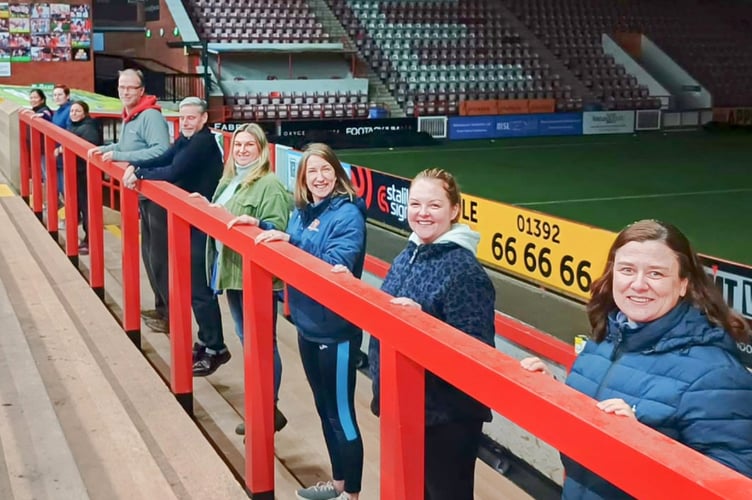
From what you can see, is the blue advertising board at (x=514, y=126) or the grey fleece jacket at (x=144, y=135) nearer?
the grey fleece jacket at (x=144, y=135)

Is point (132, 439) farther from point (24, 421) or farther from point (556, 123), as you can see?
Result: point (556, 123)

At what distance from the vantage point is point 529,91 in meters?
28.6

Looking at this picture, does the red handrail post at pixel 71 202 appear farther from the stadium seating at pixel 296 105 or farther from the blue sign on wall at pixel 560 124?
the blue sign on wall at pixel 560 124

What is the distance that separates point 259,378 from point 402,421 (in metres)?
1.23

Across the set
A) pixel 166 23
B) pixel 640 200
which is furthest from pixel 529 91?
pixel 640 200

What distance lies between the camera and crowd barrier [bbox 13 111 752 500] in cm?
177

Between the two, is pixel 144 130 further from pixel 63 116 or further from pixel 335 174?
pixel 63 116

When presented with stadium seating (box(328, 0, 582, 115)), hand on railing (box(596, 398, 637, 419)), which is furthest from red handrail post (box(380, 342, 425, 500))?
stadium seating (box(328, 0, 582, 115))

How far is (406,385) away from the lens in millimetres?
2660

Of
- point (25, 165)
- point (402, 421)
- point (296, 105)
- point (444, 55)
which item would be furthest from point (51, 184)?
point (444, 55)

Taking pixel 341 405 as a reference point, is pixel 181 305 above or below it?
above

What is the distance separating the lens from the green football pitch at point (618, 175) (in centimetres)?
1366

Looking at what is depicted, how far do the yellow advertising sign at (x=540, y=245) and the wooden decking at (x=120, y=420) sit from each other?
1748mm

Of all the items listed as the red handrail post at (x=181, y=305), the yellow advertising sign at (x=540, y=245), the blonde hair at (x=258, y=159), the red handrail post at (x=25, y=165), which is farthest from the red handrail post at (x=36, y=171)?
the blonde hair at (x=258, y=159)
